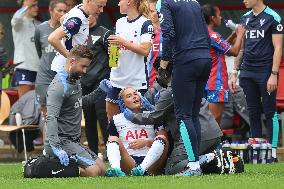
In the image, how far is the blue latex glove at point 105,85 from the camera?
42.9ft

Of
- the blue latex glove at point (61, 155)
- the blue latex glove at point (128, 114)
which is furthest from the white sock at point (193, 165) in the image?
the blue latex glove at point (61, 155)

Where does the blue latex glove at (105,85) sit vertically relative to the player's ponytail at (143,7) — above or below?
below

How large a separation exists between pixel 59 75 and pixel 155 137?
1187 mm

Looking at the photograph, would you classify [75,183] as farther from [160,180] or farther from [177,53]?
[177,53]

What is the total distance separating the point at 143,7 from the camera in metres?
12.9

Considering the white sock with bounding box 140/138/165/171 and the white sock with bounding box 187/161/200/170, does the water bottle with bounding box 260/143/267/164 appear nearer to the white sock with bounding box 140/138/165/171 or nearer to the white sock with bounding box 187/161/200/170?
the white sock with bounding box 140/138/165/171

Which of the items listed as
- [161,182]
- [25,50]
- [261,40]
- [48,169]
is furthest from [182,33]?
[25,50]

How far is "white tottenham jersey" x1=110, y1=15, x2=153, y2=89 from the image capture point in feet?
42.2

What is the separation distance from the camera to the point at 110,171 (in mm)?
11391

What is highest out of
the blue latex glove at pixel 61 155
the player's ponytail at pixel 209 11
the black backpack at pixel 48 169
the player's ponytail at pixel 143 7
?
the player's ponytail at pixel 143 7

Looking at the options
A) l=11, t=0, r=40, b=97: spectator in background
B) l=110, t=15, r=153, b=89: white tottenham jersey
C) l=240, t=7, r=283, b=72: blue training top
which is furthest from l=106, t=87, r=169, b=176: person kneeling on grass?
l=11, t=0, r=40, b=97: spectator in background

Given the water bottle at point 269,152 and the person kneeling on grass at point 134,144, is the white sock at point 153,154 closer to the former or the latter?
the person kneeling on grass at point 134,144

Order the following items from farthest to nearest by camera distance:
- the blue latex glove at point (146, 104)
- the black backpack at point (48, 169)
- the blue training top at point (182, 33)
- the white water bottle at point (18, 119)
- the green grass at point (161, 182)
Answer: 1. the white water bottle at point (18, 119)
2. the blue latex glove at point (146, 104)
3. the black backpack at point (48, 169)
4. the blue training top at point (182, 33)
5. the green grass at point (161, 182)

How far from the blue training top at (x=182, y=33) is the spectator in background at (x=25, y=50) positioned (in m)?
5.85
